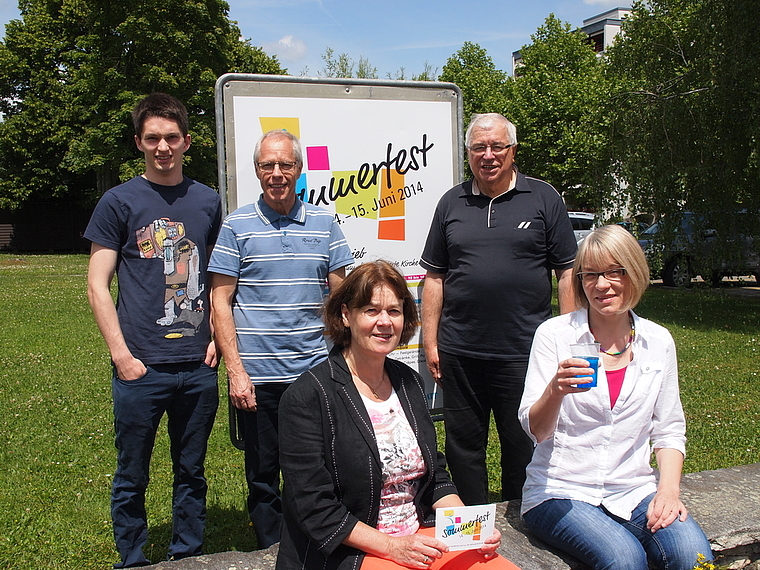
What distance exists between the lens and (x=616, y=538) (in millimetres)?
2572

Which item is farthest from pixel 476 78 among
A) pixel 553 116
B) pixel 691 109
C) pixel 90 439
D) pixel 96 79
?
pixel 90 439

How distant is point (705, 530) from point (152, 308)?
2593 mm

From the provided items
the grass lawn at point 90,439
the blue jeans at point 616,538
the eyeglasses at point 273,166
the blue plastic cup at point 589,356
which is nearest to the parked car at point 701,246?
the grass lawn at point 90,439

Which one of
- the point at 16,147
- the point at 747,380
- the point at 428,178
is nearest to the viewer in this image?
the point at 428,178

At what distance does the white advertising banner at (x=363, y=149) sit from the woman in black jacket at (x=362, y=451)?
1449 mm

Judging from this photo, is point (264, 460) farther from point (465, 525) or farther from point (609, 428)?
point (609, 428)

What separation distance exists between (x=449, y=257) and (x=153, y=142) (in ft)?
5.25

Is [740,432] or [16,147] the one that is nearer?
[740,432]

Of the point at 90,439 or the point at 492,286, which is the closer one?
the point at 492,286

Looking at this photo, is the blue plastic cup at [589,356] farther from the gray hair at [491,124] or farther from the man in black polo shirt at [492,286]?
the gray hair at [491,124]

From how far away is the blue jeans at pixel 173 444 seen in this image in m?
3.13

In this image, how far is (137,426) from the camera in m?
3.14

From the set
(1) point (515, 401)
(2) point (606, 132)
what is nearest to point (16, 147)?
(2) point (606, 132)

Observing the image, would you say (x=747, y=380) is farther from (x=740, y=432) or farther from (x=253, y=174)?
(x=253, y=174)
